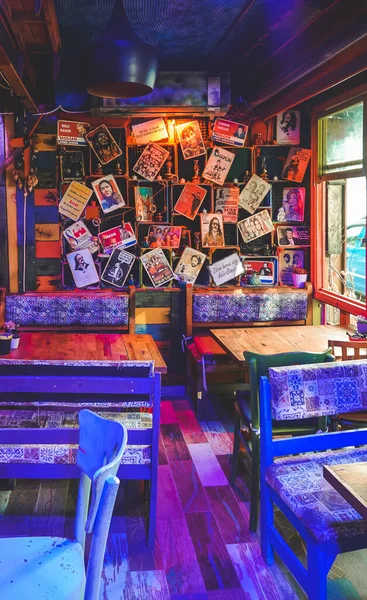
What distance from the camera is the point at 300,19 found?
4707 millimetres

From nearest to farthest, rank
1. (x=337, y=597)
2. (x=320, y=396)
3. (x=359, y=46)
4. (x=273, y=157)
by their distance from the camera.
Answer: (x=337, y=597), (x=320, y=396), (x=359, y=46), (x=273, y=157)

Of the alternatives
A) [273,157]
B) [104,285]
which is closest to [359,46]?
[273,157]

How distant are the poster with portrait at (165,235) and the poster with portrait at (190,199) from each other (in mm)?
188

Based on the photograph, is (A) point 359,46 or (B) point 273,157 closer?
(A) point 359,46

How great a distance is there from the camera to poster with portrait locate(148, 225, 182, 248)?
258 inches

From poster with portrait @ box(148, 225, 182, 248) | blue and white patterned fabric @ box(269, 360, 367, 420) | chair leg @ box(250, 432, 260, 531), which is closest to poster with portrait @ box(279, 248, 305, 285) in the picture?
poster with portrait @ box(148, 225, 182, 248)

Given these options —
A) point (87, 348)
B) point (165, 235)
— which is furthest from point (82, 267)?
point (87, 348)

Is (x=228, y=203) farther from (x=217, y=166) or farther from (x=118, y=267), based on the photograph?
(x=118, y=267)

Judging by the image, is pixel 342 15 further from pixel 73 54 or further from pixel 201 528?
pixel 201 528

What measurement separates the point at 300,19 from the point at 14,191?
3.16m

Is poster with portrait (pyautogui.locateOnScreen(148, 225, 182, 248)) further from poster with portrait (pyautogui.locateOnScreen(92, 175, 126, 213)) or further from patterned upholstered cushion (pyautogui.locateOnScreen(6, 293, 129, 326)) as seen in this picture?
patterned upholstered cushion (pyautogui.locateOnScreen(6, 293, 129, 326))

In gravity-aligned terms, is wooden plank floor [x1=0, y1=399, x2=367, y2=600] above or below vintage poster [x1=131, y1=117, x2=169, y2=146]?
below

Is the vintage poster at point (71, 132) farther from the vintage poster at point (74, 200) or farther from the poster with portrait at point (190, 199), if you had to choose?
the poster with portrait at point (190, 199)

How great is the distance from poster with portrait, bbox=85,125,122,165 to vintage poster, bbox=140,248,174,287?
3.42ft
